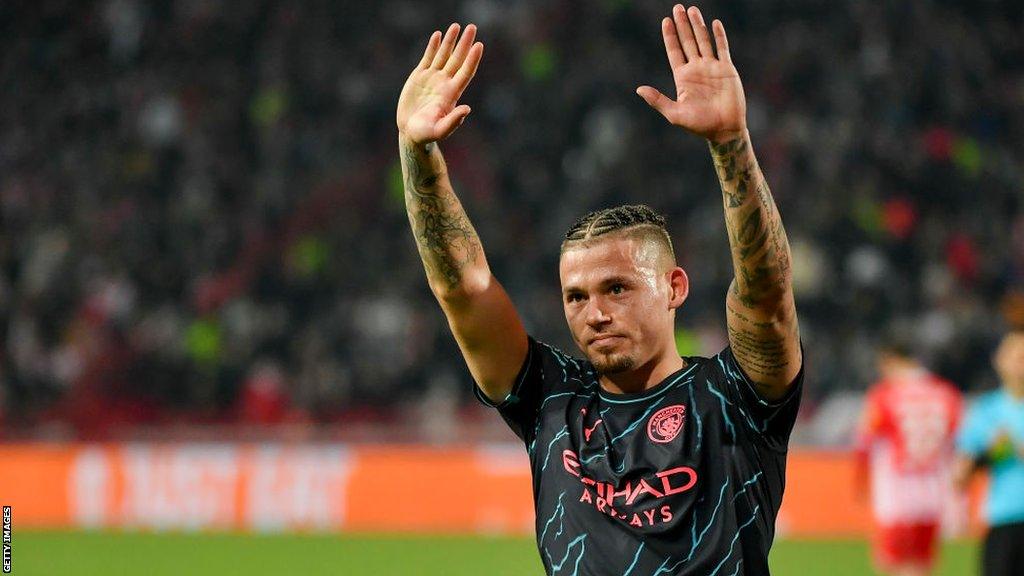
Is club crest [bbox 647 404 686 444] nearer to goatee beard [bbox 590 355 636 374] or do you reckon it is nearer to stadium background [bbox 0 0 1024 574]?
goatee beard [bbox 590 355 636 374]

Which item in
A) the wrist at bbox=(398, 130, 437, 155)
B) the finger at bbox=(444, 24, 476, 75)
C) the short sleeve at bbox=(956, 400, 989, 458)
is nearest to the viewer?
the wrist at bbox=(398, 130, 437, 155)

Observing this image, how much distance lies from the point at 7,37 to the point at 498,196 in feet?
22.4

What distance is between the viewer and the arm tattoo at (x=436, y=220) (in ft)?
12.0

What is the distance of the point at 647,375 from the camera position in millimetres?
3471

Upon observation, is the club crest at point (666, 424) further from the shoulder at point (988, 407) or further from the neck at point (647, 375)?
the shoulder at point (988, 407)

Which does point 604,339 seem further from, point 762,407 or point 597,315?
point 762,407

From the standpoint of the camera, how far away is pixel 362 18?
61.7 feet

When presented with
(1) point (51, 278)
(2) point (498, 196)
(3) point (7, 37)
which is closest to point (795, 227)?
(2) point (498, 196)

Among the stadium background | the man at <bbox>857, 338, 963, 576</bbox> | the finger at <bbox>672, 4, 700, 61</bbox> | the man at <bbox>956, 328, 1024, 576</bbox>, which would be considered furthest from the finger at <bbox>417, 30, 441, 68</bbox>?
the stadium background

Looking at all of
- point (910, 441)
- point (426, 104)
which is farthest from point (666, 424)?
point (910, 441)

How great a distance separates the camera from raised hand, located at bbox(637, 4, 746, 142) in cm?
321

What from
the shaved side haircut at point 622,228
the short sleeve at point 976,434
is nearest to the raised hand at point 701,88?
the shaved side haircut at point 622,228

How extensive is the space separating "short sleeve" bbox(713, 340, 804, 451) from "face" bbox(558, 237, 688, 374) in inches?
8.2

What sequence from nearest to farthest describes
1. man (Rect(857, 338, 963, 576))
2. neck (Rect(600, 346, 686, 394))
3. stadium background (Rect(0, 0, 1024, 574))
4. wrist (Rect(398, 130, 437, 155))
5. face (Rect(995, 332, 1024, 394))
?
1. neck (Rect(600, 346, 686, 394))
2. wrist (Rect(398, 130, 437, 155))
3. face (Rect(995, 332, 1024, 394))
4. man (Rect(857, 338, 963, 576))
5. stadium background (Rect(0, 0, 1024, 574))
